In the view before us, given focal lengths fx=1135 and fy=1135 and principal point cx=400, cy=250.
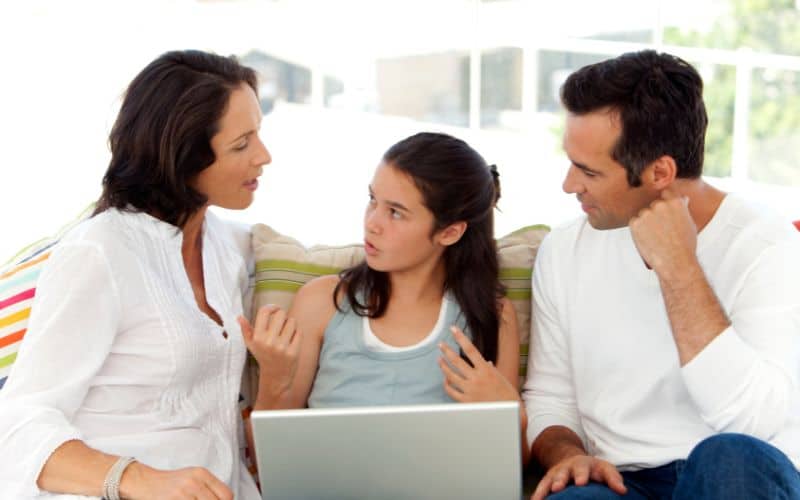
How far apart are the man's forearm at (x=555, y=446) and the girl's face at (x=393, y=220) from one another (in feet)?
1.35

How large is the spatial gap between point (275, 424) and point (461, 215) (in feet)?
2.26

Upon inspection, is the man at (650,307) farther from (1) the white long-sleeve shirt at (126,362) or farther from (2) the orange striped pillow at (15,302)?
(2) the orange striped pillow at (15,302)

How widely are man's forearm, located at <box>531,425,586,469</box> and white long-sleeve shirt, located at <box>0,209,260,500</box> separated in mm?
533

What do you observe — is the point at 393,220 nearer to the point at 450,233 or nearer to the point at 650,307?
the point at 450,233

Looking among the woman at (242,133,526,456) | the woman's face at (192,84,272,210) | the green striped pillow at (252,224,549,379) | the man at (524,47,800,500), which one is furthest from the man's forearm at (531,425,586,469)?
the woman's face at (192,84,272,210)

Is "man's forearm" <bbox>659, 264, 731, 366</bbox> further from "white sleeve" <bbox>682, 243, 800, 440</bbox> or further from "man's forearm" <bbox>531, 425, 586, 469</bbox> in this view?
"man's forearm" <bbox>531, 425, 586, 469</bbox>

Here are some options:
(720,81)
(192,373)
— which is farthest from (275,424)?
(720,81)

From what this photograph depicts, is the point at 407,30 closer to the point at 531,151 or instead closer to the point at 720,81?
the point at 531,151

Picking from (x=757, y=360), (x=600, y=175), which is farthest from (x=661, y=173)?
(x=757, y=360)

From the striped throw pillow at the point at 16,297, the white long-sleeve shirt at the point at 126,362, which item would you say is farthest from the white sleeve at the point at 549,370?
the striped throw pillow at the point at 16,297

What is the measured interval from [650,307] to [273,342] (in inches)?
26.9

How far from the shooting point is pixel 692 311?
183cm

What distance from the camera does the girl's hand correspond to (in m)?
1.91

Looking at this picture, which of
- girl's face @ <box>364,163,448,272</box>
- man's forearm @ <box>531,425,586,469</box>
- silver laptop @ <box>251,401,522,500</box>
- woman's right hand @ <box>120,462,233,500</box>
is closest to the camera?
silver laptop @ <box>251,401,522,500</box>
